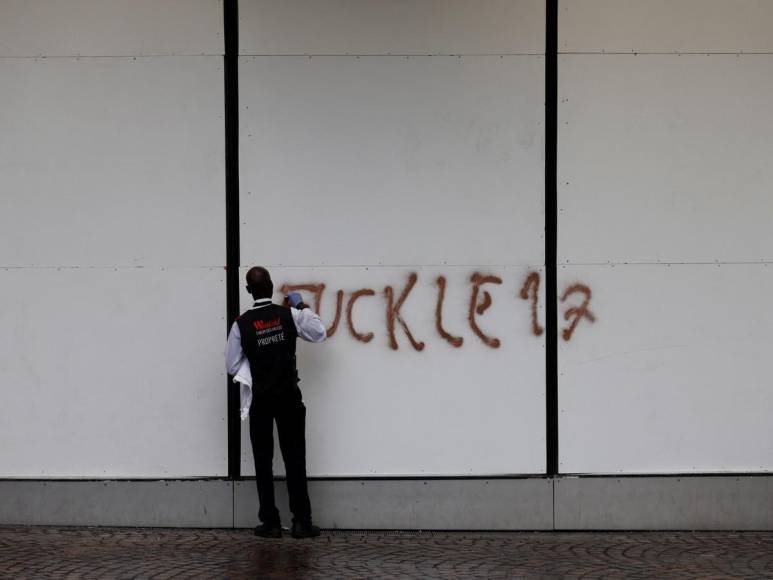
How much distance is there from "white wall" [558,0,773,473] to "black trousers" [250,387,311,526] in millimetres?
1921

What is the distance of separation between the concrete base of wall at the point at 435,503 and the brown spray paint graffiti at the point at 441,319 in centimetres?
102

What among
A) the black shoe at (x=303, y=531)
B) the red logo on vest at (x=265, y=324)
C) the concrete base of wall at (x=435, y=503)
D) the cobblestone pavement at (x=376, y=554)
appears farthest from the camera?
the concrete base of wall at (x=435, y=503)

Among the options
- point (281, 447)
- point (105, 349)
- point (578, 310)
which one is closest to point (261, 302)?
point (281, 447)

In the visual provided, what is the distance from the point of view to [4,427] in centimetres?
837

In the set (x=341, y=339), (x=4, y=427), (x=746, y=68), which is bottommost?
(x=4, y=427)

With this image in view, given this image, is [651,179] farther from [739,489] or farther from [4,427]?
[4,427]

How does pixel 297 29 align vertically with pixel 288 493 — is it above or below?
above

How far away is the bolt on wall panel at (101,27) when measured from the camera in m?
8.36

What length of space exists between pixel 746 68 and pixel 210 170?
4.02m

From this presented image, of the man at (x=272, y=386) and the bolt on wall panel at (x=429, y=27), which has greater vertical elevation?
the bolt on wall panel at (x=429, y=27)

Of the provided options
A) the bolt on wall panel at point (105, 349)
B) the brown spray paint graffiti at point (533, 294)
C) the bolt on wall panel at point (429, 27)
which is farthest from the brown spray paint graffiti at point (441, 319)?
the bolt on wall panel at point (429, 27)

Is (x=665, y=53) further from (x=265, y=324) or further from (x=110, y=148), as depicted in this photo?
(x=110, y=148)

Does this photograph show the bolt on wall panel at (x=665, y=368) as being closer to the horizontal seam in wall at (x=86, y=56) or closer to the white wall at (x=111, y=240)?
the white wall at (x=111, y=240)

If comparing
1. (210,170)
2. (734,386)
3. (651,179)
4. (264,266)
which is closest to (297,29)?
(210,170)
